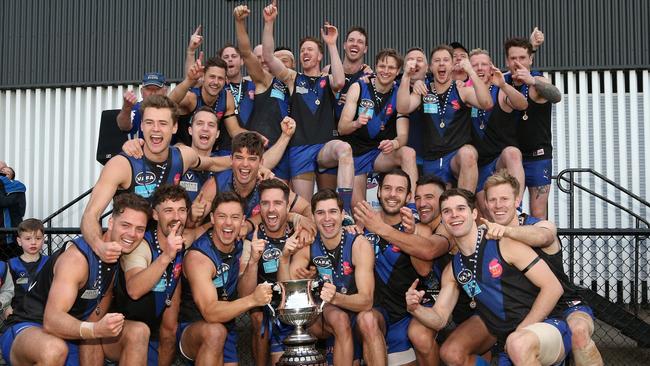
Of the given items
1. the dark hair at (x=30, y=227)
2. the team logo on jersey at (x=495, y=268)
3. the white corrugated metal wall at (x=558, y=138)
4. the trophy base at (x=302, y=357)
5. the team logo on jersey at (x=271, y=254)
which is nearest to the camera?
the trophy base at (x=302, y=357)

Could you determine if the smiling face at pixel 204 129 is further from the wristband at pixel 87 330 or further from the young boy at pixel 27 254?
the wristband at pixel 87 330

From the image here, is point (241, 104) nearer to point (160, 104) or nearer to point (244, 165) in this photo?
point (244, 165)

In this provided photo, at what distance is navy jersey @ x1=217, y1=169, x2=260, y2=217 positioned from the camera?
24.4 feet

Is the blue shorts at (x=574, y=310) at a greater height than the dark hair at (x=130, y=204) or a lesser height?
lesser

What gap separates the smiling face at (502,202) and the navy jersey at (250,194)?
2111 mm

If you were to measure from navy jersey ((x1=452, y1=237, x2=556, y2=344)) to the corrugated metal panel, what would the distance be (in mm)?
6376

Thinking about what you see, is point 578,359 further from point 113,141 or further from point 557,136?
point 557,136

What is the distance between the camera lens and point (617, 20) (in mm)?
12141

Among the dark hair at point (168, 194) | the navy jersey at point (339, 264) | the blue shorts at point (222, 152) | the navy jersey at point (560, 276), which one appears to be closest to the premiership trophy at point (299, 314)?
the navy jersey at point (339, 264)

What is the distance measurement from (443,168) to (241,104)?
87.0 inches

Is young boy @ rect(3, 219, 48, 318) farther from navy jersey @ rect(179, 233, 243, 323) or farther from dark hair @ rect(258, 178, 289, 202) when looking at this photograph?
dark hair @ rect(258, 178, 289, 202)

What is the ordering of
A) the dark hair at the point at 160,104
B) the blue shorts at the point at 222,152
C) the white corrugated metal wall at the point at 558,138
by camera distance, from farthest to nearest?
the white corrugated metal wall at the point at 558,138 → the blue shorts at the point at 222,152 → the dark hair at the point at 160,104

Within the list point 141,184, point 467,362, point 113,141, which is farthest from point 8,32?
point 467,362

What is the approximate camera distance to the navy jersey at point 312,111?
8555 mm
